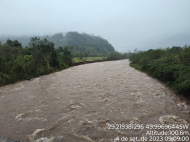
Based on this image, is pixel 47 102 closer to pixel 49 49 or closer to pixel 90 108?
pixel 90 108

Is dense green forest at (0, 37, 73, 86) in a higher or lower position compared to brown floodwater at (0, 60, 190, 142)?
higher

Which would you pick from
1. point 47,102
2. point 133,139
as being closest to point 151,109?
point 133,139

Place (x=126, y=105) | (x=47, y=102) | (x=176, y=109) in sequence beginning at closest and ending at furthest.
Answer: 1. (x=176, y=109)
2. (x=126, y=105)
3. (x=47, y=102)

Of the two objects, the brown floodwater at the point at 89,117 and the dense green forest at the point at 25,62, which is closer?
the brown floodwater at the point at 89,117

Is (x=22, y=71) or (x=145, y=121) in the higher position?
(x=22, y=71)

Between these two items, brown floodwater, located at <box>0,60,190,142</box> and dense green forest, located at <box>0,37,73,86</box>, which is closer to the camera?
brown floodwater, located at <box>0,60,190,142</box>

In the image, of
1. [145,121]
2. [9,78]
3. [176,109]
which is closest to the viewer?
[145,121]

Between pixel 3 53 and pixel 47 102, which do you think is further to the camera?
pixel 3 53

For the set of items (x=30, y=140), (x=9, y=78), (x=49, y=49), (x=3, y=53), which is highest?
(x=49, y=49)

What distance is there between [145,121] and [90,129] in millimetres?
2160

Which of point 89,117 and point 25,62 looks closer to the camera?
point 89,117

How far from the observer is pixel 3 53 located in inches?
533

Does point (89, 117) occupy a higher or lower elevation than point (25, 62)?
lower

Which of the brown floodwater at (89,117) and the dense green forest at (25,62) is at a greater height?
the dense green forest at (25,62)
